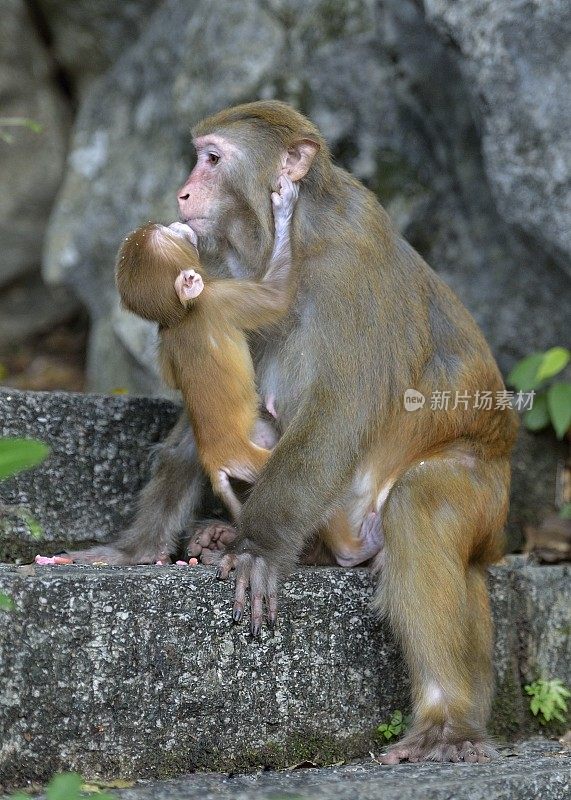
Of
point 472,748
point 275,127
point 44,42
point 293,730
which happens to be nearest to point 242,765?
point 293,730

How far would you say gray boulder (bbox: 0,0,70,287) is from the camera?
6812 mm

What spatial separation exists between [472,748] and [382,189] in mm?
3034

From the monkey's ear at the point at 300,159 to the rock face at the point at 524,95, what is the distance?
126cm

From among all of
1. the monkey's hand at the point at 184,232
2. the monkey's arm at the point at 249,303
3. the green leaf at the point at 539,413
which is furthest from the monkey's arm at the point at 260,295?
the green leaf at the point at 539,413

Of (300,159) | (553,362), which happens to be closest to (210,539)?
(300,159)

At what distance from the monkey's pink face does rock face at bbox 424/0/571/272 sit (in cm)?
141

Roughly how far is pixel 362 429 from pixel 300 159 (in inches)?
35.6

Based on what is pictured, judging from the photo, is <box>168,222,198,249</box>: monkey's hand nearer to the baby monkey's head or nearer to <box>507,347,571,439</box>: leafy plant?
the baby monkey's head

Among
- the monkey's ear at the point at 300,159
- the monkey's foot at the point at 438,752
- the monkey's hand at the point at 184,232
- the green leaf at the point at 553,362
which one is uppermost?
the monkey's ear at the point at 300,159

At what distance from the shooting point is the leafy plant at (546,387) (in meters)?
4.96

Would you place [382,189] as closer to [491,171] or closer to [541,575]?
[491,171]

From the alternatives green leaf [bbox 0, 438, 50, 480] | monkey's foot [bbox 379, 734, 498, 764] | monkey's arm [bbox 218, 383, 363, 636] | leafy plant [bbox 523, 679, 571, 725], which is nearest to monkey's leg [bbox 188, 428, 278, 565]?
monkey's arm [bbox 218, 383, 363, 636]

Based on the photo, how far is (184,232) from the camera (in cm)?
377

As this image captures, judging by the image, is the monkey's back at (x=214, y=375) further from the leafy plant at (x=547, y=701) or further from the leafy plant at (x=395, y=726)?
the leafy plant at (x=547, y=701)
